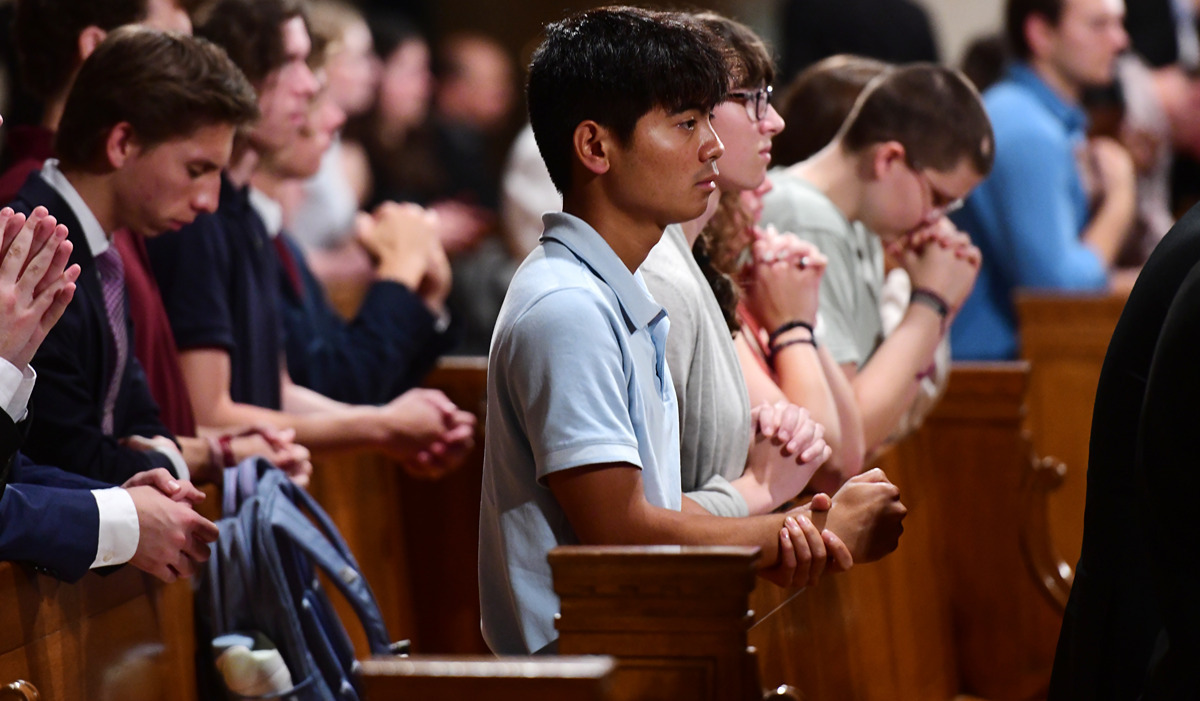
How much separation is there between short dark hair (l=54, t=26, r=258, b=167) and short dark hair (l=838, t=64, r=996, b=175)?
1.41 meters

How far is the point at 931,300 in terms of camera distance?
3.37m

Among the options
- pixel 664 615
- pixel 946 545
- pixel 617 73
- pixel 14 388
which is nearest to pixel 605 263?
pixel 617 73

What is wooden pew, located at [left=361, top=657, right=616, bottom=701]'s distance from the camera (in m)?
1.68

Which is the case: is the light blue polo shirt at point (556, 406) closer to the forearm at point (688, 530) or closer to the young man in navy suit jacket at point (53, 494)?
the forearm at point (688, 530)

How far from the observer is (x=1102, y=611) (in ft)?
6.91

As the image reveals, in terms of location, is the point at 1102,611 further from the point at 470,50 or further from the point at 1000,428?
the point at 470,50

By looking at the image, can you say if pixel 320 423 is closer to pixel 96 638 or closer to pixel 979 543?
pixel 96 638

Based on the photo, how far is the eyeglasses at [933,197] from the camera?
133 inches

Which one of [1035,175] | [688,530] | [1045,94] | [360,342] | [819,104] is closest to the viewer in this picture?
[688,530]

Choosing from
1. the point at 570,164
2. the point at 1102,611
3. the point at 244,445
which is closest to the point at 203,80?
the point at 244,445

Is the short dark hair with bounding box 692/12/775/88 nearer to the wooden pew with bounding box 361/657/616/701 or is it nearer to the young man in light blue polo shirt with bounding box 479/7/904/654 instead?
the young man in light blue polo shirt with bounding box 479/7/904/654

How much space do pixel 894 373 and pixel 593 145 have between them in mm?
1240

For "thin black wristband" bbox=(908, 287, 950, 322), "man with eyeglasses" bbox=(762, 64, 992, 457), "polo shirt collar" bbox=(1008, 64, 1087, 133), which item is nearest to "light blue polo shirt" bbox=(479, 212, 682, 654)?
"man with eyeglasses" bbox=(762, 64, 992, 457)

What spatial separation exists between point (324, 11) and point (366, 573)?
5.58 ft
